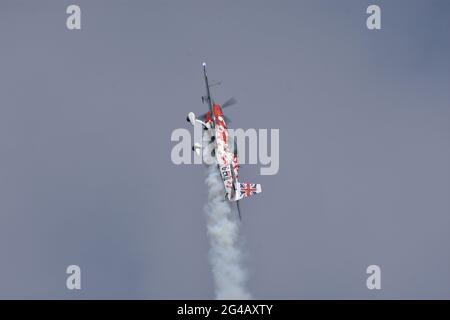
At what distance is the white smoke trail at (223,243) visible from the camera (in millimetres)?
96875

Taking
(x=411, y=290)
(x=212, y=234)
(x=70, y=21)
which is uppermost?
(x=70, y=21)

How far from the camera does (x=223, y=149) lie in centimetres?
10194

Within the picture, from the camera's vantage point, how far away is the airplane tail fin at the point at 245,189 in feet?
331

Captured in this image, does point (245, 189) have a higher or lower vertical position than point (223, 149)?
lower

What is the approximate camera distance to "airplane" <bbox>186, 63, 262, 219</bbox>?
100875 mm

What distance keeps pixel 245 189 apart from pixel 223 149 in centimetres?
409

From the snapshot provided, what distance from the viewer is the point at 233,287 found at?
318ft

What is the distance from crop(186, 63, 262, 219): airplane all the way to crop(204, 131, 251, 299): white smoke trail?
1061mm

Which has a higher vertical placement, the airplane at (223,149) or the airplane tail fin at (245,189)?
the airplane at (223,149)

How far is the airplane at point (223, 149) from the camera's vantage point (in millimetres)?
100875

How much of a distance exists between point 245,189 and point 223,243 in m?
5.52
